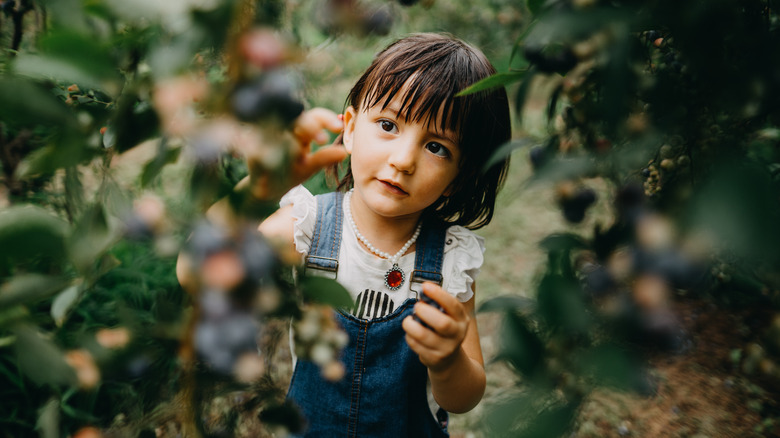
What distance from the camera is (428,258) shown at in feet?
3.24

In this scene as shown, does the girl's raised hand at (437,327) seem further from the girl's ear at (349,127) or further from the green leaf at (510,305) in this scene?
the girl's ear at (349,127)

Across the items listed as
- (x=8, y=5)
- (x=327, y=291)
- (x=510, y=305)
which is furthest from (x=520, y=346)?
(x=8, y=5)

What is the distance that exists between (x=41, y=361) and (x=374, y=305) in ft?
2.17

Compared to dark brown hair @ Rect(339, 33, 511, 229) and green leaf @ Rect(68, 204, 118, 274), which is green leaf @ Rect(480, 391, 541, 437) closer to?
green leaf @ Rect(68, 204, 118, 274)

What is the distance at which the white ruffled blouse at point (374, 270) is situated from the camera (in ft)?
3.16

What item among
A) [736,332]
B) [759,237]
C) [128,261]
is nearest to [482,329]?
[736,332]

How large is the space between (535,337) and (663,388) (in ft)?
5.82

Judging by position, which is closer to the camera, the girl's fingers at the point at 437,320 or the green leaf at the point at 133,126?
the green leaf at the point at 133,126

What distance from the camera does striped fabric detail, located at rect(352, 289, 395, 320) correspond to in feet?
3.22

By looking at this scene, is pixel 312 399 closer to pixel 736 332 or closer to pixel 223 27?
pixel 223 27

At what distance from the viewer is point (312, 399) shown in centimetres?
103

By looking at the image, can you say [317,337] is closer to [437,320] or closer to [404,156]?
[437,320]

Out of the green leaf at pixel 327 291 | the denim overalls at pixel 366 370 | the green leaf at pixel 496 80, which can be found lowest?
the denim overalls at pixel 366 370

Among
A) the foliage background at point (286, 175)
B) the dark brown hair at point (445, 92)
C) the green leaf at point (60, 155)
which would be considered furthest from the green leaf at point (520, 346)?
the dark brown hair at point (445, 92)
